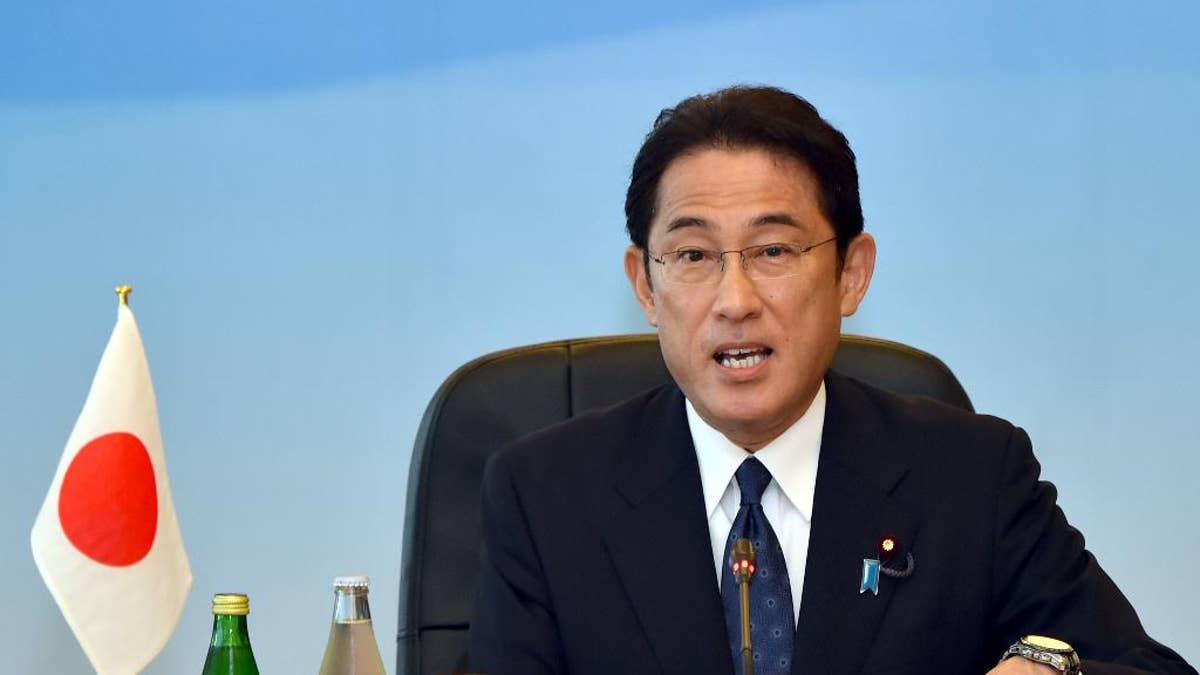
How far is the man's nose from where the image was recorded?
208cm

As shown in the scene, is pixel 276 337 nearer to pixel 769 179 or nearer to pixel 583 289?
pixel 583 289

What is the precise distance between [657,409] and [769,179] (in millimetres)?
376

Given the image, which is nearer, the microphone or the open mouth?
the microphone

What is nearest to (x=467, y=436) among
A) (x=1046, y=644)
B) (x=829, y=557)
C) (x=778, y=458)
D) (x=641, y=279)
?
(x=641, y=279)

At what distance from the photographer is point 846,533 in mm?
2115

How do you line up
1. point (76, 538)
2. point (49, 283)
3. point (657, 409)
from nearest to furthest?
1. point (76, 538)
2. point (657, 409)
3. point (49, 283)

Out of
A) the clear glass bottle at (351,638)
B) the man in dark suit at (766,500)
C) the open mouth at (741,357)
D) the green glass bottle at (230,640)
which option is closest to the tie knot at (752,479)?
the man in dark suit at (766,500)

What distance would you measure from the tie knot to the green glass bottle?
2.48 ft


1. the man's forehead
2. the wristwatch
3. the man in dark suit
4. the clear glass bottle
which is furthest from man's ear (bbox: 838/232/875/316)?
the clear glass bottle

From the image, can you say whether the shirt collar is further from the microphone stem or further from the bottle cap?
the bottle cap

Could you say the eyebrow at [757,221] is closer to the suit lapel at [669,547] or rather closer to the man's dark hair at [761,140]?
the man's dark hair at [761,140]

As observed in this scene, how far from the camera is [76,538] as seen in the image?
1605mm

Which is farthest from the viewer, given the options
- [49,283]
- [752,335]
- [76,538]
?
[49,283]

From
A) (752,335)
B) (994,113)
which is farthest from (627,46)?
(752,335)
